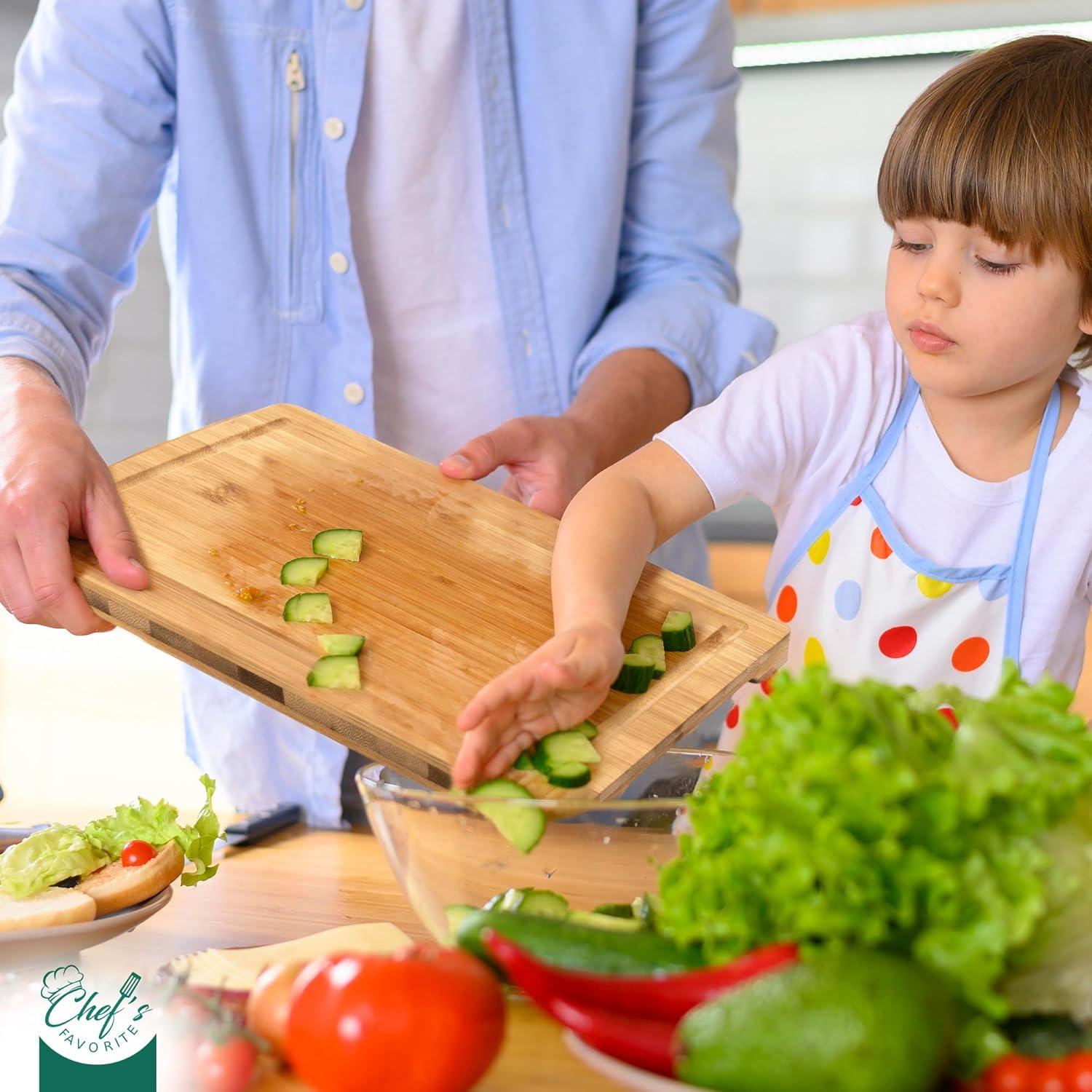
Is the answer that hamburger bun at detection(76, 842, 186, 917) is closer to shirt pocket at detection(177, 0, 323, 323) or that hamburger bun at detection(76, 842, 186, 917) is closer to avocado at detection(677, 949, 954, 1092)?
avocado at detection(677, 949, 954, 1092)

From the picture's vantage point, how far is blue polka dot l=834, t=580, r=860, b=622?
156 cm

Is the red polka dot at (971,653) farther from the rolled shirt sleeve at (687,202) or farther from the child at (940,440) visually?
the rolled shirt sleeve at (687,202)

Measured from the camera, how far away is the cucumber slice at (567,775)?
986 millimetres

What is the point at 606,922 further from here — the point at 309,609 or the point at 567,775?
the point at 309,609

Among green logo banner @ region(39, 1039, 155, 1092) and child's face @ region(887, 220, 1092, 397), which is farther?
child's face @ region(887, 220, 1092, 397)

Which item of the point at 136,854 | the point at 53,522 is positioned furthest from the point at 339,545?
the point at 136,854

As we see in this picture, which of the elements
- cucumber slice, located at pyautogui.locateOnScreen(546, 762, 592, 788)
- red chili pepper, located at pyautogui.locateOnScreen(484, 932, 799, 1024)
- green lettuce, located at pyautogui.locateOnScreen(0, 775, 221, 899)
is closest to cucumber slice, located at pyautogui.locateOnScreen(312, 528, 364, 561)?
green lettuce, located at pyautogui.locateOnScreen(0, 775, 221, 899)

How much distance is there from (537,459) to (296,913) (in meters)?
0.61

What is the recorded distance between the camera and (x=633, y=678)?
3.70 ft

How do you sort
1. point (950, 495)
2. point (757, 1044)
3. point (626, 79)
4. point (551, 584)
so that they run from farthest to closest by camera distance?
point (626, 79) → point (950, 495) → point (551, 584) → point (757, 1044)

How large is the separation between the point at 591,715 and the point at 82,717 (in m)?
3.58

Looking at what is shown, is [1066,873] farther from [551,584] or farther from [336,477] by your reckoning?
[336,477]

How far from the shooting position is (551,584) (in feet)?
4.11

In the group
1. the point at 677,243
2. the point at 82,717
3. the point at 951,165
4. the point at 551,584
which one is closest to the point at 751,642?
the point at 551,584
